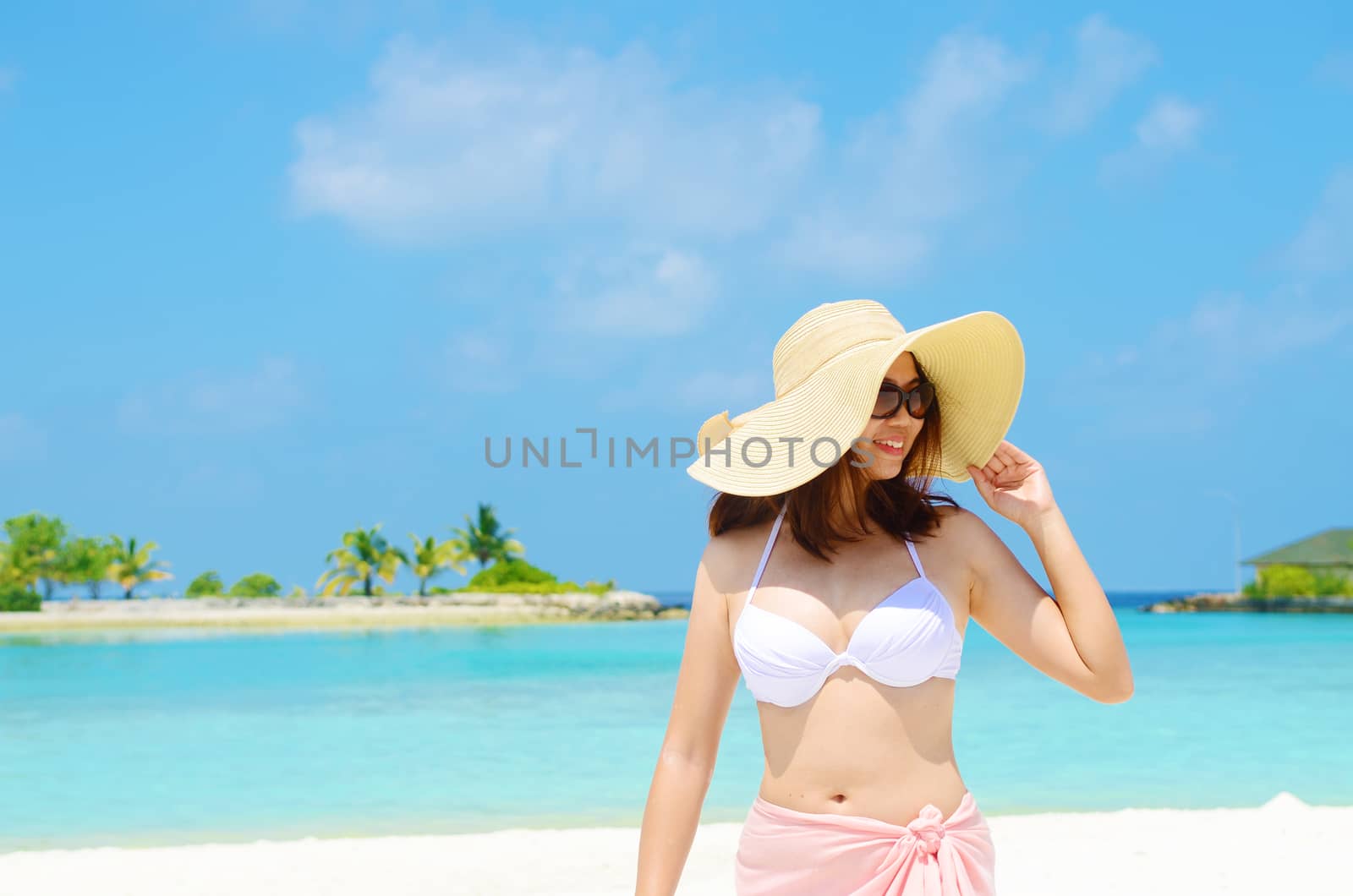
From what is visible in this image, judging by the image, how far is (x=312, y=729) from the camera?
1330 centimetres

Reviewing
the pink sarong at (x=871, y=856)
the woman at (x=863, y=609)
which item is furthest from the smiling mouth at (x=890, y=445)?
the pink sarong at (x=871, y=856)

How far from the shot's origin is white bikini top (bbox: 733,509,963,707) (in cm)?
185

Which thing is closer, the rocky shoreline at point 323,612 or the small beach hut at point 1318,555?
the rocky shoreline at point 323,612

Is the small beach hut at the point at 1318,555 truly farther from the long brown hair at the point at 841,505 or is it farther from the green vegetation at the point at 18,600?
the long brown hair at the point at 841,505

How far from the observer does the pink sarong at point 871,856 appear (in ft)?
5.90

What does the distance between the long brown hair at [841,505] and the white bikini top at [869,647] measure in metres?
0.15

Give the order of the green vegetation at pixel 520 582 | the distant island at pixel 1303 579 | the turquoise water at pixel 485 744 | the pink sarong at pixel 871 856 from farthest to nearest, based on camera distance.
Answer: the distant island at pixel 1303 579 → the green vegetation at pixel 520 582 → the turquoise water at pixel 485 744 → the pink sarong at pixel 871 856

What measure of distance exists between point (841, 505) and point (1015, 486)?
326mm

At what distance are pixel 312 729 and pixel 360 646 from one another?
15579 millimetres

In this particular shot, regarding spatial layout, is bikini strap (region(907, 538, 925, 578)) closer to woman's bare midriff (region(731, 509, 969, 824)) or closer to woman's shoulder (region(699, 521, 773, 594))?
woman's bare midriff (region(731, 509, 969, 824))

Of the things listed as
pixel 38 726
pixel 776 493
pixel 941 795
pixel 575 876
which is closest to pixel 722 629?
pixel 776 493

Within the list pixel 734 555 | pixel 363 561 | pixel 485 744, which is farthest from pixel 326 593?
pixel 734 555

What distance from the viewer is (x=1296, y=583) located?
5053 centimetres

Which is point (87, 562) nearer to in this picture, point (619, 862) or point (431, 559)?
point (431, 559)
